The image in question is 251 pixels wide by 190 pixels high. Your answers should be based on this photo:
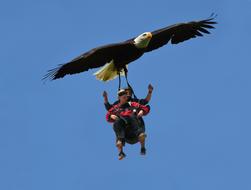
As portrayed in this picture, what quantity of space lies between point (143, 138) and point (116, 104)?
0.85 m

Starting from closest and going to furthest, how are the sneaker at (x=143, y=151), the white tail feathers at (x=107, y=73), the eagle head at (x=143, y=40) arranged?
1. the sneaker at (x=143, y=151)
2. the eagle head at (x=143, y=40)
3. the white tail feathers at (x=107, y=73)

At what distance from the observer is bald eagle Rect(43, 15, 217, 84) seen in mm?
20547

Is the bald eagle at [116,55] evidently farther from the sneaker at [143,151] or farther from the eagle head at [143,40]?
the sneaker at [143,151]

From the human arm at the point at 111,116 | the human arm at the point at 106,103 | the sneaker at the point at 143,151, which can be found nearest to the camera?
the sneaker at the point at 143,151

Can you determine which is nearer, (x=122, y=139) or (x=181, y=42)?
(x=122, y=139)

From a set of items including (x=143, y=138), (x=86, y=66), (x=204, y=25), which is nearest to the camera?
(x=143, y=138)

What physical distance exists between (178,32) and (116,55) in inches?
65.2

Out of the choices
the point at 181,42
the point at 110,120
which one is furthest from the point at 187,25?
the point at 110,120

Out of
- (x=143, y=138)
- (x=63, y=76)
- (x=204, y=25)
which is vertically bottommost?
(x=143, y=138)

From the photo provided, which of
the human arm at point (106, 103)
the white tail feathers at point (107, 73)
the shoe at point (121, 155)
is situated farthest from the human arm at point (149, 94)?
the white tail feathers at point (107, 73)

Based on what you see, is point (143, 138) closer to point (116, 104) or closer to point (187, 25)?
point (116, 104)

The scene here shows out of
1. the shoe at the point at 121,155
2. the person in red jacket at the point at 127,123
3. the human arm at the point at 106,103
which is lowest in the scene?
the shoe at the point at 121,155

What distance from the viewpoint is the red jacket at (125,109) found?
62.7 feet

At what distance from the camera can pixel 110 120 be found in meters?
19.1
